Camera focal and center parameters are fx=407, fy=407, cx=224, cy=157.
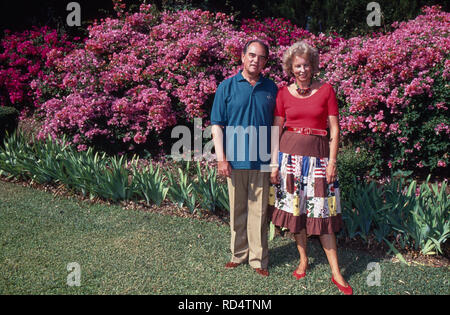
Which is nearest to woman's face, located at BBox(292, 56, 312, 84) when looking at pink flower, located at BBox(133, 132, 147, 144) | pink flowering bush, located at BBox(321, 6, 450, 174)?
pink flowering bush, located at BBox(321, 6, 450, 174)

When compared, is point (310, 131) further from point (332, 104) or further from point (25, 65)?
point (25, 65)

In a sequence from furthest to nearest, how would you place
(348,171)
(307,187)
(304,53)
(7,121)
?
(7,121) < (348,171) < (307,187) < (304,53)

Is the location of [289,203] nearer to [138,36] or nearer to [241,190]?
[241,190]

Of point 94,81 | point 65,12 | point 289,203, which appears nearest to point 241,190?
point 289,203

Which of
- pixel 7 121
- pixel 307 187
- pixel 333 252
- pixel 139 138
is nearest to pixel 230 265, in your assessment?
pixel 333 252

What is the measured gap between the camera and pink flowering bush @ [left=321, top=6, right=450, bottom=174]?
4.90 meters

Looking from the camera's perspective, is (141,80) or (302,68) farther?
(141,80)

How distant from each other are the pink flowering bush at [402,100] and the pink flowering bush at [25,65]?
16.1 ft

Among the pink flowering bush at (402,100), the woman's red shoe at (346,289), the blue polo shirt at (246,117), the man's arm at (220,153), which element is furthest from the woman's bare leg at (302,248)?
the pink flowering bush at (402,100)

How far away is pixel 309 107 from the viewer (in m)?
2.96

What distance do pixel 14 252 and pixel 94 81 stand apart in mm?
3192

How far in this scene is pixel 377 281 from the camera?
3219 mm

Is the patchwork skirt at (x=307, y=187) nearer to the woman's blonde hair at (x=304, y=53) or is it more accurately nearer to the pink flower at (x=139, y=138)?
the woman's blonde hair at (x=304, y=53)

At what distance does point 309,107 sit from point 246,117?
465mm
